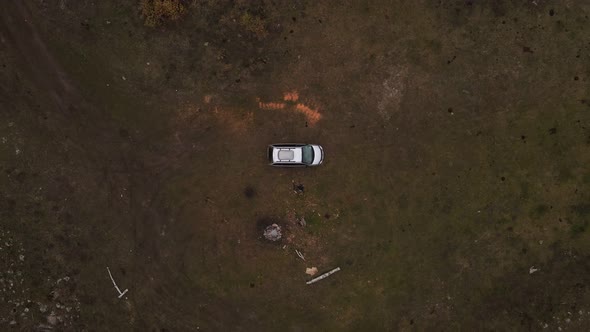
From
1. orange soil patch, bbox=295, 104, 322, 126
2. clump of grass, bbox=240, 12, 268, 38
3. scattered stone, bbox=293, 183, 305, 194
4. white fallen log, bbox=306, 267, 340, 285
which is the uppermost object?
clump of grass, bbox=240, 12, 268, 38

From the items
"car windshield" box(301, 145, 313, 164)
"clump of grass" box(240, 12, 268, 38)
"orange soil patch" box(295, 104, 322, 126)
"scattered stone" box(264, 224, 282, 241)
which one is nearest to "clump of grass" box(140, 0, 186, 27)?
"clump of grass" box(240, 12, 268, 38)

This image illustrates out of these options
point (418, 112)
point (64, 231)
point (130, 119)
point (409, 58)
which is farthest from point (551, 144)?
point (64, 231)

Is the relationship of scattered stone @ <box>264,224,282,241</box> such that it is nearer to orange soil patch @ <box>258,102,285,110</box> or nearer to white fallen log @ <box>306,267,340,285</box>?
white fallen log @ <box>306,267,340,285</box>

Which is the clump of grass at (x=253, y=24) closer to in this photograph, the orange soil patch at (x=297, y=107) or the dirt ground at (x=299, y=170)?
the dirt ground at (x=299, y=170)

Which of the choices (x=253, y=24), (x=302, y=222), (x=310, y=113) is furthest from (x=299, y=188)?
(x=253, y=24)

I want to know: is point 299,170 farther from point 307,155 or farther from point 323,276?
point 323,276
